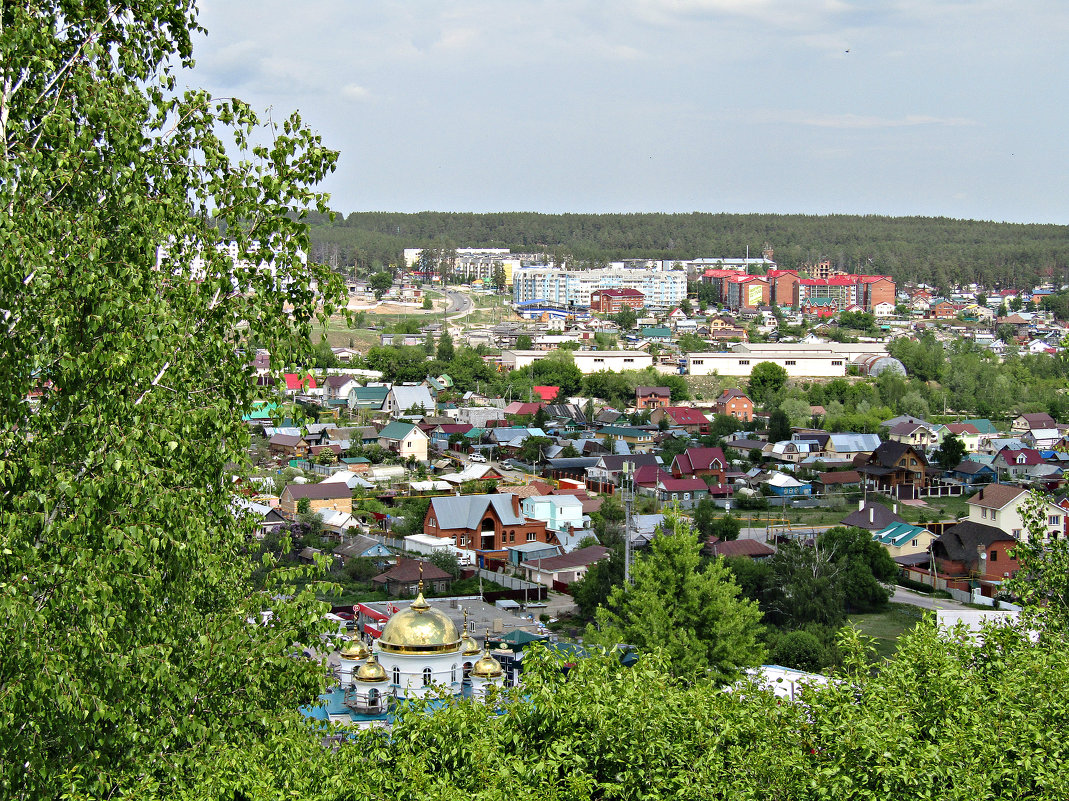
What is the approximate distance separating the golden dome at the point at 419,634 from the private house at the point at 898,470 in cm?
1743

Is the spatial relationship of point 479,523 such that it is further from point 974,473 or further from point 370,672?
point 974,473

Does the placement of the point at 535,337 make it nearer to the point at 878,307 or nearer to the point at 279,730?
the point at 878,307

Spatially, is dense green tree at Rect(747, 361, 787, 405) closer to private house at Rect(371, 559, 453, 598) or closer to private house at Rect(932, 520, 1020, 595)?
private house at Rect(932, 520, 1020, 595)

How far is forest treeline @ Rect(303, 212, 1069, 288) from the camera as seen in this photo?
83125 mm

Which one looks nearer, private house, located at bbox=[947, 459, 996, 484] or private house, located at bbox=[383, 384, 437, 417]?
private house, located at bbox=[947, 459, 996, 484]

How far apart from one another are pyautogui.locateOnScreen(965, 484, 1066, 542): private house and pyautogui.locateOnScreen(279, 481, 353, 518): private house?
11755 millimetres

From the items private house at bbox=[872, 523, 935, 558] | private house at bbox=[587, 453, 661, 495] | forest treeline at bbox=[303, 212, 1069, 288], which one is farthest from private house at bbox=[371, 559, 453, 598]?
forest treeline at bbox=[303, 212, 1069, 288]

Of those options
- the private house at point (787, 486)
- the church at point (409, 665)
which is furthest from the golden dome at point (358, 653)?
the private house at point (787, 486)

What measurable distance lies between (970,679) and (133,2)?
448 centimetres

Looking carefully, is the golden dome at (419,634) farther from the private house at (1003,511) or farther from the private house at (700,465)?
the private house at (700,465)

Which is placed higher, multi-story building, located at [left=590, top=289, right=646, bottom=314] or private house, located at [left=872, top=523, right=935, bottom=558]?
multi-story building, located at [left=590, top=289, right=646, bottom=314]

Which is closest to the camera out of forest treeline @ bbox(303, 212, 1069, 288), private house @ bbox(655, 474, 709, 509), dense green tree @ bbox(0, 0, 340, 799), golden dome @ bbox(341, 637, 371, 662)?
dense green tree @ bbox(0, 0, 340, 799)

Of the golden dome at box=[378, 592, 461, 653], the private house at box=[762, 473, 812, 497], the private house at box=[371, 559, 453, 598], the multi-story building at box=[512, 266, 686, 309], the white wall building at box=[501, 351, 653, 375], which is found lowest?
the private house at box=[762, 473, 812, 497]

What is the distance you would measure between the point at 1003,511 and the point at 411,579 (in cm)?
1004
